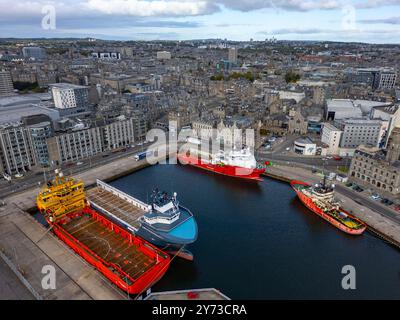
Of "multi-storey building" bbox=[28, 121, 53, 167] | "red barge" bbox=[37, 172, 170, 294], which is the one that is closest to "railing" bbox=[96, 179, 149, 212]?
"red barge" bbox=[37, 172, 170, 294]

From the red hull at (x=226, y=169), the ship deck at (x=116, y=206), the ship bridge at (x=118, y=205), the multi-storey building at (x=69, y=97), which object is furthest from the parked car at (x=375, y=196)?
the multi-storey building at (x=69, y=97)

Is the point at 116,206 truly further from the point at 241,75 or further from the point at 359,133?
the point at 241,75

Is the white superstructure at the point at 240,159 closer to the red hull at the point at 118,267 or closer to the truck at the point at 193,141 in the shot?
the truck at the point at 193,141

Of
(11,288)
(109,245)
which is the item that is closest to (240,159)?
(109,245)
